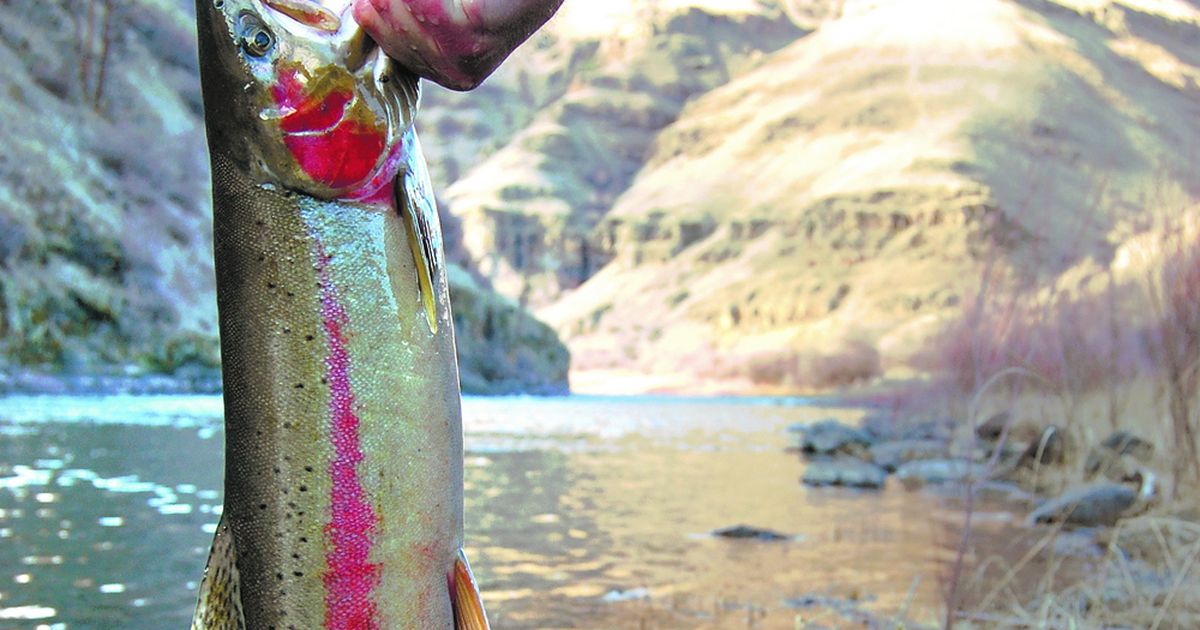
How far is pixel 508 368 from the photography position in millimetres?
75562

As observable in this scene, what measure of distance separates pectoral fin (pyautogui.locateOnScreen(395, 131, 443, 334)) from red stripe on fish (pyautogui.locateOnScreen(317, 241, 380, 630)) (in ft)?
0.42

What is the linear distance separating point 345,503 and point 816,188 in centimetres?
15669

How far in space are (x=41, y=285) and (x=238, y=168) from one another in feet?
135

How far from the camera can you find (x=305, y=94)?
1.68m

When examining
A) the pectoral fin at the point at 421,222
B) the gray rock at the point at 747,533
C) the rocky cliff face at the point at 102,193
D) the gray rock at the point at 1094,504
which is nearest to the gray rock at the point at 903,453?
the gray rock at the point at 1094,504

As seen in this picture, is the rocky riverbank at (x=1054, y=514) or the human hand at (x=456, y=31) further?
the rocky riverbank at (x=1054, y=514)

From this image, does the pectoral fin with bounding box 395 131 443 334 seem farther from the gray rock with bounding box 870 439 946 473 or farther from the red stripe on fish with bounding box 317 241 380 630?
the gray rock with bounding box 870 439 946 473

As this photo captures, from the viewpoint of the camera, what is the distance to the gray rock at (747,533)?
10555mm

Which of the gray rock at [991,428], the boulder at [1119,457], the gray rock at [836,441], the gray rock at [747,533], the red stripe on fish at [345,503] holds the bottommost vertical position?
the gray rock at [836,441]

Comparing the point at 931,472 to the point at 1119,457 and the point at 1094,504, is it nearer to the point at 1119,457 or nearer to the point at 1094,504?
the point at 1119,457

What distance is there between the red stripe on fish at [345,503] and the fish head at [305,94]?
5.6 inches

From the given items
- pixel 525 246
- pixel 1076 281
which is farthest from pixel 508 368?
pixel 525 246

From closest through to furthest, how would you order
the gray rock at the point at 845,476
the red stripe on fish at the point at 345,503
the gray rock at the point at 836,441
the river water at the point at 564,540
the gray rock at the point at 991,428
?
the red stripe on fish at the point at 345,503 < the river water at the point at 564,540 < the gray rock at the point at 845,476 < the gray rock at the point at 991,428 < the gray rock at the point at 836,441

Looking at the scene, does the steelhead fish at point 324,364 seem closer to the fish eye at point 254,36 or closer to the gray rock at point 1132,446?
the fish eye at point 254,36
